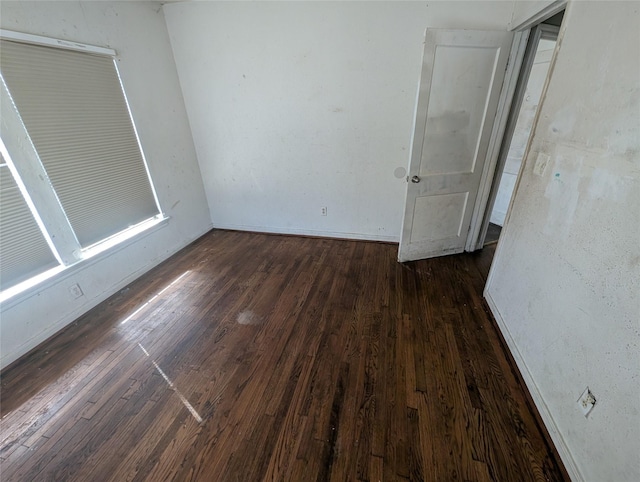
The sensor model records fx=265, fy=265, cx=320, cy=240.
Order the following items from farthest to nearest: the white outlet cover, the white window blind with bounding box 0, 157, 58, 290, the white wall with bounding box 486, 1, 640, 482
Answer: the white window blind with bounding box 0, 157, 58, 290 < the white outlet cover < the white wall with bounding box 486, 1, 640, 482

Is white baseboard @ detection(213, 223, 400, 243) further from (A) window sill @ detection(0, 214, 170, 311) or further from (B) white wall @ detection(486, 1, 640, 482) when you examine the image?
(B) white wall @ detection(486, 1, 640, 482)

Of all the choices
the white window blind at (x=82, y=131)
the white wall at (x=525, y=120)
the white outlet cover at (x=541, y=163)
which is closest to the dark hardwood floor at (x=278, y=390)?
the white window blind at (x=82, y=131)

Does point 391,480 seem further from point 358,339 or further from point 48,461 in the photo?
point 48,461

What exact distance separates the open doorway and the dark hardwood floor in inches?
44.8

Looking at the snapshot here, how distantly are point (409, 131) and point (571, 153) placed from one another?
5.34 feet

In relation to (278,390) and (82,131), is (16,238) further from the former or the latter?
(278,390)

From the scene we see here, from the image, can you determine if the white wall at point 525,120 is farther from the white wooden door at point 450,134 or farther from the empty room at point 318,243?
the white wooden door at point 450,134

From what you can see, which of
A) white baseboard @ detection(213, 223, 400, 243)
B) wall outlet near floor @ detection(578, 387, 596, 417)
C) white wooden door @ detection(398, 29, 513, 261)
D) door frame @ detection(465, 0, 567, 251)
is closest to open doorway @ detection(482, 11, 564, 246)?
door frame @ detection(465, 0, 567, 251)

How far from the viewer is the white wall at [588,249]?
100 centimetres

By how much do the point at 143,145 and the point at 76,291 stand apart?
4.89 ft

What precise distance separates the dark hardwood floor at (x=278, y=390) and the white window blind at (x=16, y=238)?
0.56 m

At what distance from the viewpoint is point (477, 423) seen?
55.2 inches

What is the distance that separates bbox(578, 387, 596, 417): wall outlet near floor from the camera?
3.67 ft

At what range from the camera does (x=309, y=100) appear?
2.89 m
